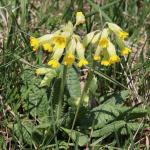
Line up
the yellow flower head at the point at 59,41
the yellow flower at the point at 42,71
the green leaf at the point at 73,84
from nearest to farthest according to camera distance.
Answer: the yellow flower head at the point at 59,41 → the yellow flower at the point at 42,71 → the green leaf at the point at 73,84

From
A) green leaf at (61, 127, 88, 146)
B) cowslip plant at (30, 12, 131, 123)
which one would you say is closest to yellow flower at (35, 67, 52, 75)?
cowslip plant at (30, 12, 131, 123)

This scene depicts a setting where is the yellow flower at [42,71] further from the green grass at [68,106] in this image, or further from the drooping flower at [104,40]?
the drooping flower at [104,40]

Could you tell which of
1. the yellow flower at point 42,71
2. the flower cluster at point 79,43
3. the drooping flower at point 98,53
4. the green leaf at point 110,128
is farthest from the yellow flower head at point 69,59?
the green leaf at point 110,128

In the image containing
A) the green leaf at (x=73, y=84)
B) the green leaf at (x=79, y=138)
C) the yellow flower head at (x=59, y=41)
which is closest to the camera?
the yellow flower head at (x=59, y=41)

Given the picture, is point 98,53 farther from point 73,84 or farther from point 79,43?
point 73,84

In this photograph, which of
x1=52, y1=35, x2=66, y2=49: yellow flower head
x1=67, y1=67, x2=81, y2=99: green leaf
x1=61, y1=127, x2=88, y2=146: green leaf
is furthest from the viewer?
x1=67, y1=67, x2=81, y2=99: green leaf

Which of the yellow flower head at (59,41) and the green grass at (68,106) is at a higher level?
the yellow flower head at (59,41)

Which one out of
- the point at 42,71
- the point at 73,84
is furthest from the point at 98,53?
the point at 73,84

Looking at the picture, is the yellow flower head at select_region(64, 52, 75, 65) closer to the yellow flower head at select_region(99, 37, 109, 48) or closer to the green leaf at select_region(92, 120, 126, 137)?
the yellow flower head at select_region(99, 37, 109, 48)
